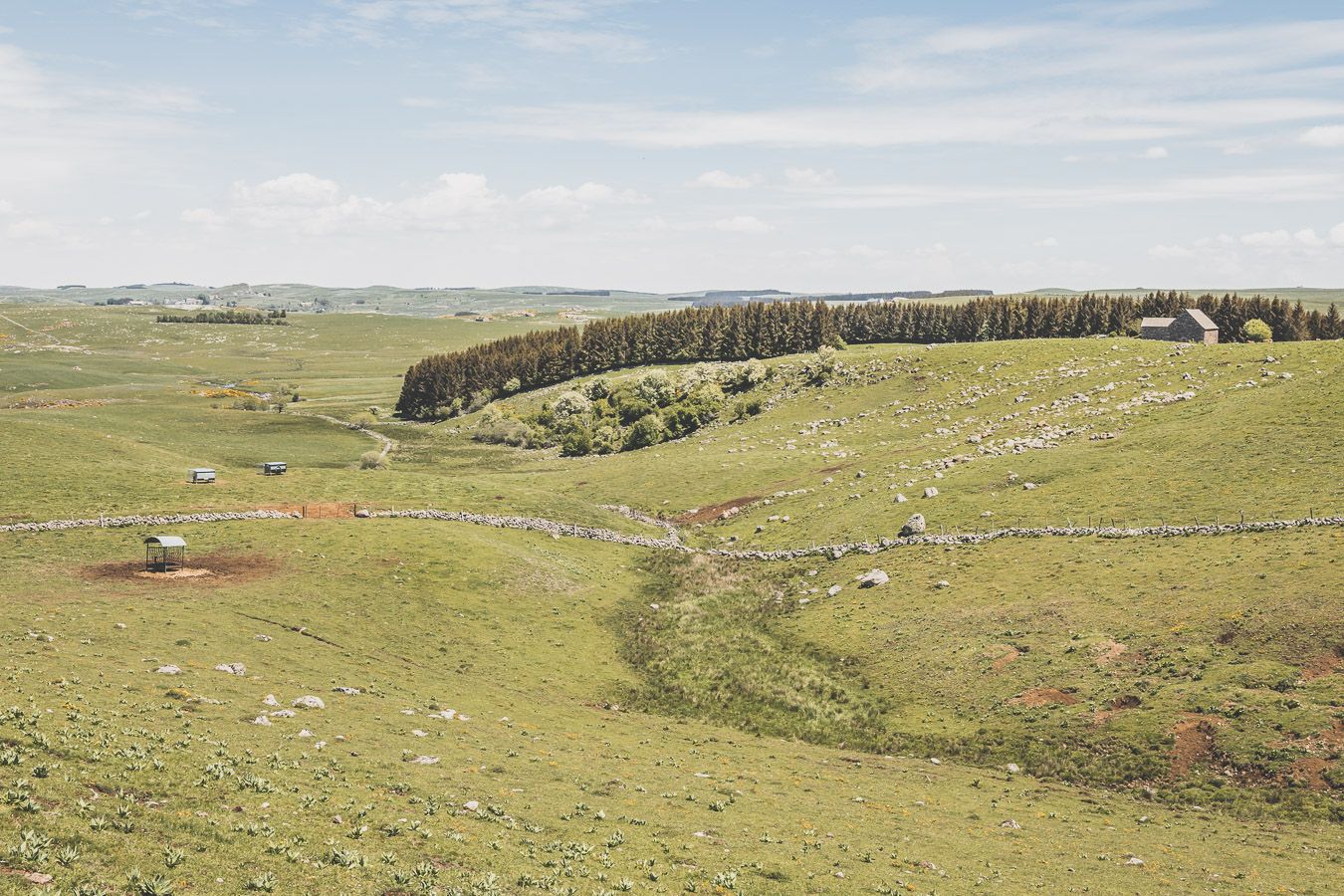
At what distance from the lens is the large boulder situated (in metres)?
65.9

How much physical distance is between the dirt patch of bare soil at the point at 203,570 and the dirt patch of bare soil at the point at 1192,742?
52.0 meters

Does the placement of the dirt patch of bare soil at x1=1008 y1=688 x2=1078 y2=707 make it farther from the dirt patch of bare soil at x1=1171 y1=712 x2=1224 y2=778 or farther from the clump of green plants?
the clump of green plants

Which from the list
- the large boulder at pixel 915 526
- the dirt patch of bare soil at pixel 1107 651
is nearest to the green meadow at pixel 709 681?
the dirt patch of bare soil at pixel 1107 651

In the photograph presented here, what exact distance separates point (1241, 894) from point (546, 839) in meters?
20.9

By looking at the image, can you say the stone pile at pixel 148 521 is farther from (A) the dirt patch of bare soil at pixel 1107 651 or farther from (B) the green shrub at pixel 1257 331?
(B) the green shrub at pixel 1257 331

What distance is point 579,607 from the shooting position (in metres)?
59.1

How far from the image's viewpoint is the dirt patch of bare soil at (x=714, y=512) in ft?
284

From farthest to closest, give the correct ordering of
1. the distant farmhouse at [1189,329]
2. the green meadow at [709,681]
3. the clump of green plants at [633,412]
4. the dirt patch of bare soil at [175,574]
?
the clump of green plants at [633,412]
the distant farmhouse at [1189,329]
the dirt patch of bare soil at [175,574]
the green meadow at [709,681]

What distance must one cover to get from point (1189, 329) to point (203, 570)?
141673 mm

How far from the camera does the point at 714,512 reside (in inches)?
3465

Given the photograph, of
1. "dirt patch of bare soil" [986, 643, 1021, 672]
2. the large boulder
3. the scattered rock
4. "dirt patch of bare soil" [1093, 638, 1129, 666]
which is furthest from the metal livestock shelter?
"dirt patch of bare soil" [1093, 638, 1129, 666]

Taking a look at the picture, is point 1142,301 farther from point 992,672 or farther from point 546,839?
point 546,839

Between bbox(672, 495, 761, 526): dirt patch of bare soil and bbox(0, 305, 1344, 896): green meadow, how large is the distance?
0.64 meters

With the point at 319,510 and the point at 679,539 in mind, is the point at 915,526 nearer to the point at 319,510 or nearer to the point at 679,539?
the point at 679,539
